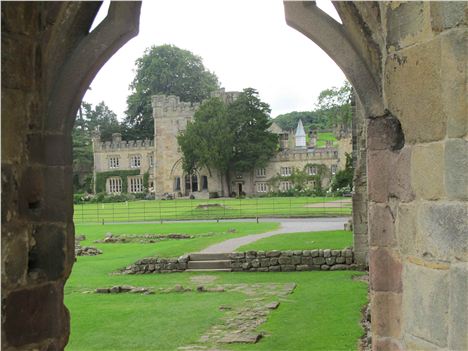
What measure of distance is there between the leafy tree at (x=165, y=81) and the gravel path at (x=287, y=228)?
153 feet

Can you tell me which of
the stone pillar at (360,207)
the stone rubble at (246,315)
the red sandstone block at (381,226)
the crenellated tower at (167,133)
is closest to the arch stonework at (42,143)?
the red sandstone block at (381,226)

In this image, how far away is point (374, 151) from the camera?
3.95 m

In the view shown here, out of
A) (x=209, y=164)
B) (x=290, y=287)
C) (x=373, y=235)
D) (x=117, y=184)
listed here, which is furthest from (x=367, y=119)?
(x=117, y=184)

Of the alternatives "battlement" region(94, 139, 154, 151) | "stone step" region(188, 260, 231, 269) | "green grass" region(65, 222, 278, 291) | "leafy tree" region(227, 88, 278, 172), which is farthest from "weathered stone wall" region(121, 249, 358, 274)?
"battlement" region(94, 139, 154, 151)

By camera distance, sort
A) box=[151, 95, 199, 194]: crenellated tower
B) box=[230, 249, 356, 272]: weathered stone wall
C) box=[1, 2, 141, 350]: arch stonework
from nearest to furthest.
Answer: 1. box=[1, 2, 141, 350]: arch stonework
2. box=[230, 249, 356, 272]: weathered stone wall
3. box=[151, 95, 199, 194]: crenellated tower

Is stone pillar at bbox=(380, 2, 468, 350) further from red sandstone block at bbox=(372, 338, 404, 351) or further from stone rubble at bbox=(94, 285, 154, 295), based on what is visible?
stone rubble at bbox=(94, 285, 154, 295)

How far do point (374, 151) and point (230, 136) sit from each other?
168 feet

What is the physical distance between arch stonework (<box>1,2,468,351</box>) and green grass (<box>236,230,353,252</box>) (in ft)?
42.4

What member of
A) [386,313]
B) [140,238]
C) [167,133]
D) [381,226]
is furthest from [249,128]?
[386,313]

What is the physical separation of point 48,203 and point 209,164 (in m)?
51.4

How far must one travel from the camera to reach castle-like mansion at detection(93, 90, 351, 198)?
5772cm

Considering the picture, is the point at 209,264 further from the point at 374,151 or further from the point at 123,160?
the point at 123,160

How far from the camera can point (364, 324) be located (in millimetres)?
9328

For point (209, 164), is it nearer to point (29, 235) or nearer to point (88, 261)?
point (88, 261)
